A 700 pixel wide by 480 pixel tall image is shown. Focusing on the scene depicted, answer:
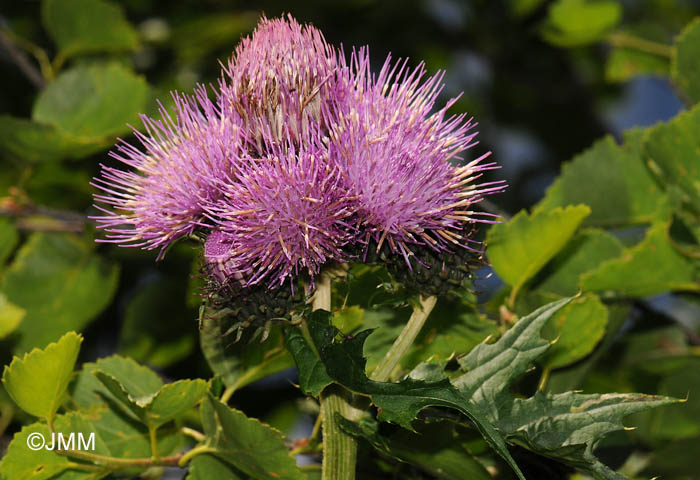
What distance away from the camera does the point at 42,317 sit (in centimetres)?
257

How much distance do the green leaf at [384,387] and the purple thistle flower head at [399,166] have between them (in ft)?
0.65

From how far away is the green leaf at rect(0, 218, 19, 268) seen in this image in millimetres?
2652

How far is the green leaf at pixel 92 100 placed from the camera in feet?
8.51

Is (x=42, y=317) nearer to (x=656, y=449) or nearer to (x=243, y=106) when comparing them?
(x=243, y=106)

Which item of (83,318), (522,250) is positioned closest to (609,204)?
(522,250)

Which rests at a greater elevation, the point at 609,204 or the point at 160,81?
the point at 160,81

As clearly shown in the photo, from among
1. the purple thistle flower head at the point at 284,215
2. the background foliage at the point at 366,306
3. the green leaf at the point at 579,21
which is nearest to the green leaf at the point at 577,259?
the background foliage at the point at 366,306

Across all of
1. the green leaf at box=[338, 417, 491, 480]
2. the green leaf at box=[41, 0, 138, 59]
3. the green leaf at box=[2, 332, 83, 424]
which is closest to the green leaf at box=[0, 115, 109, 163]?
the green leaf at box=[41, 0, 138, 59]

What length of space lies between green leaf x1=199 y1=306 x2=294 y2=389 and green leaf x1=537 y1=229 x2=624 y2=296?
0.85 meters

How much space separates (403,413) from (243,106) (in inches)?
26.6

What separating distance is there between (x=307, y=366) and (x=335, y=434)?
0.19m

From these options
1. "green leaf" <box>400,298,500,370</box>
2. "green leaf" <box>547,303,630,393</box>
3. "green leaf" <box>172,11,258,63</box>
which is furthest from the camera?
"green leaf" <box>172,11,258,63</box>

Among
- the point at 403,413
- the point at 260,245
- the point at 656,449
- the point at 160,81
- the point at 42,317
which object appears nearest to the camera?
the point at 403,413

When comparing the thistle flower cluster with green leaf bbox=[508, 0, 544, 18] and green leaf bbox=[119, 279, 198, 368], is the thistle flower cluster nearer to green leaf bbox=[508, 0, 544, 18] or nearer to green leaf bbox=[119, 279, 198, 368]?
green leaf bbox=[119, 279, 198, 368]
